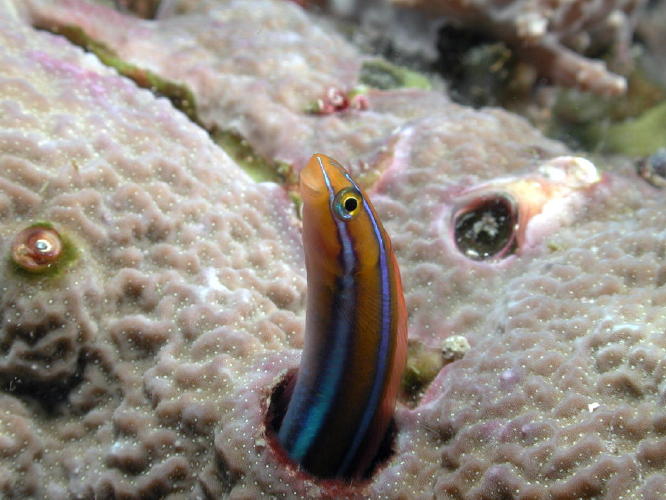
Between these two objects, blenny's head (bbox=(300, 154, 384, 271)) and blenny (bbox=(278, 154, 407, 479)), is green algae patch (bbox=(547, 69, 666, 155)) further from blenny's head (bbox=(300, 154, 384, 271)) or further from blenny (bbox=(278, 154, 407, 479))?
blenny's head (bbox=(300, 154, 384, 271))

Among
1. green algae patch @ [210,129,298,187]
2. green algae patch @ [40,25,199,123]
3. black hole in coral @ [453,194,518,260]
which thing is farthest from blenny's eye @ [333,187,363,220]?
green algae patch @ [40,25,199,123]

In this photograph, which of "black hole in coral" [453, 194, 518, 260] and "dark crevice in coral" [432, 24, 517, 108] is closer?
"black hole in coral" [453, 194, 518, 260]

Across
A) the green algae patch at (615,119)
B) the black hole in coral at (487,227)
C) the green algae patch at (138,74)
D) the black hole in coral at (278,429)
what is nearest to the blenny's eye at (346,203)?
the black hole in coral at (278,429)

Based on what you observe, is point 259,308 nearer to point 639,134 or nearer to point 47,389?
point 47,389

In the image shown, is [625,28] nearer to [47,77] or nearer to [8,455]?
[47,77]

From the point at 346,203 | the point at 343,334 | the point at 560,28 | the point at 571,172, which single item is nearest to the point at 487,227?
the point at 571,172

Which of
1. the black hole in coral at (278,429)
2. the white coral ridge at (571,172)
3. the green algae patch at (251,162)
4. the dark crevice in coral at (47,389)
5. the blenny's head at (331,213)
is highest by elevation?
the blenny's head at (331,213)

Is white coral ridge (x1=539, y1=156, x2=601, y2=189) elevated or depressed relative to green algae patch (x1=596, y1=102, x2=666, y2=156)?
elevated

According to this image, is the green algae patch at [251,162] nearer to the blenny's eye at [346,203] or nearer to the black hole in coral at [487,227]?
the black hole in coral at [487,227]
